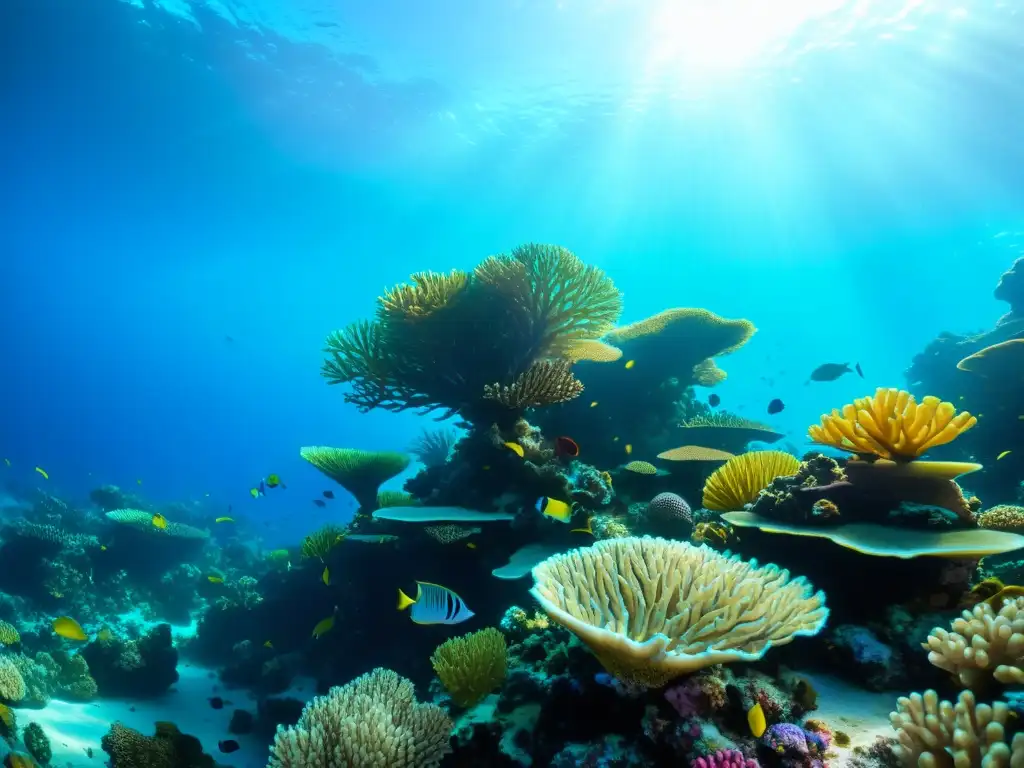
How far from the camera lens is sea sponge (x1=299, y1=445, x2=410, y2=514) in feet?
26.1

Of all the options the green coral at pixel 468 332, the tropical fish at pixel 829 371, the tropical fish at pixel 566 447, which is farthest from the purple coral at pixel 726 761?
the tropical fish at pixel 829 371

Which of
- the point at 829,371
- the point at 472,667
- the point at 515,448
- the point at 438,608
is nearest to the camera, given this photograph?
the point at 472,667

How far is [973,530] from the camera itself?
3.42 m

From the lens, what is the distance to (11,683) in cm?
682

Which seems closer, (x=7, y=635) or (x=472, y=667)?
(x=472, y=667)

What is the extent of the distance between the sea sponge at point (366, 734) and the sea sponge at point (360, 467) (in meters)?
4.67

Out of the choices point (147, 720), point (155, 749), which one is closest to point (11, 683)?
point (147, 720)

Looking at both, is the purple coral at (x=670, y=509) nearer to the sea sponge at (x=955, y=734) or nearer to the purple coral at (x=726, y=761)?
the sea sponge at (x=955, y=734)

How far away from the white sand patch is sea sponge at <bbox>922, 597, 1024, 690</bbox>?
8528 millimetres

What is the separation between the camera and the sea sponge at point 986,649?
2.22 meters

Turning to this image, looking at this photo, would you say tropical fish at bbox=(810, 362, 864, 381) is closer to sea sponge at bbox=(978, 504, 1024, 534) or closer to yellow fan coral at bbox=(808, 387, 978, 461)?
sea sponge at bbox=(978, 504, 1024, 534)

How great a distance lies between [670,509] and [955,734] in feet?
11.6

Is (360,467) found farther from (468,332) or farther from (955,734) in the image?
(955,734)

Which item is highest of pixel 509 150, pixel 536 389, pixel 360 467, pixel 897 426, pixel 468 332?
pixel 509 150
